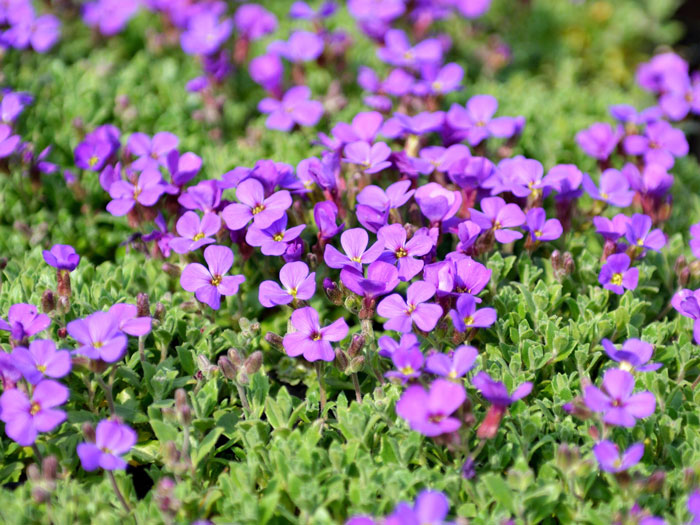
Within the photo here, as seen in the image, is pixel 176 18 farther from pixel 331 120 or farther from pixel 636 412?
pixel 636 412

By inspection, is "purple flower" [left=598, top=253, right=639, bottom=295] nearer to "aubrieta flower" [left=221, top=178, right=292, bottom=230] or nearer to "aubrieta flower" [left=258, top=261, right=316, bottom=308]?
"aubrieta flower" [left=258, top=261, right=316, bottom=308]

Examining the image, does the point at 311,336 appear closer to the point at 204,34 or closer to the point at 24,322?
the point at 24,322

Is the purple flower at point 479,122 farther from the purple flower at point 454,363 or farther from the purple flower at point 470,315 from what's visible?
the purple flower at point 454,363

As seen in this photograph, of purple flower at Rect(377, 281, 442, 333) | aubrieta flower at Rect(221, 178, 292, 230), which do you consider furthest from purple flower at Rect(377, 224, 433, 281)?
aubrieta flower at Rect(221, 178, 292, 230)

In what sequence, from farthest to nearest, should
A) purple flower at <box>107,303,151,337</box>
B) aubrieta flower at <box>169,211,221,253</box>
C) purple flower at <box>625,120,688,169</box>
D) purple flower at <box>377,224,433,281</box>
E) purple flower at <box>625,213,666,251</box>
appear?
1. purple flower at <box>625,120,688,169</box>
2. purple flower at <box>625,213,666,251</box>
3. aubrieta flower at <box>169,211,221,253</box>
4. purple flower at <box>377,224,433,281</box>
5. purple flower at <box>107,303,151,337</box>

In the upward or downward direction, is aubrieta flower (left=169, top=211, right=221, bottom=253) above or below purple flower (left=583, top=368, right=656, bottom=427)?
above

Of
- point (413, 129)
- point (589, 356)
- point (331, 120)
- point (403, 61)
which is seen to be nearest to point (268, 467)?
point (589, 356)

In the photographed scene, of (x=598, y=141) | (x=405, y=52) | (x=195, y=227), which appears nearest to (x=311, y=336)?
(x=195, y=227)
